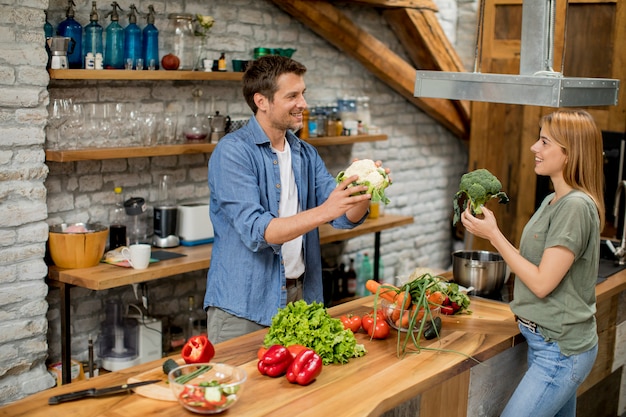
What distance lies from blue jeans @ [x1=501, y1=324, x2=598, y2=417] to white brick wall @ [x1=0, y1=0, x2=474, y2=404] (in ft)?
8.51

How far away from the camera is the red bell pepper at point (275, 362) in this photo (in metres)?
2.71

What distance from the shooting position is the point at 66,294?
4375mm

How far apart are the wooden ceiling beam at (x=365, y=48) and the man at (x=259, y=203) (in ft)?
7.59

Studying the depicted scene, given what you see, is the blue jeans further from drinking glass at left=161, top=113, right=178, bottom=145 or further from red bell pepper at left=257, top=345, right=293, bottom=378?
drinking glass at left=161, top=113, right=178, bottom=145

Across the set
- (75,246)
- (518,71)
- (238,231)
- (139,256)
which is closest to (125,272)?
(139,256)

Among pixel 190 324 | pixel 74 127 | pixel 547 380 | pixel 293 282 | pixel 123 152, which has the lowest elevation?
pixel 190 324

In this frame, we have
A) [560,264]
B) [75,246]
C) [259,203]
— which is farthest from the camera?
[75,246]

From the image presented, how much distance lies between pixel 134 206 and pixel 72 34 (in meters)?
1.06

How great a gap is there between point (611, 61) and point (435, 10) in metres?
1.48

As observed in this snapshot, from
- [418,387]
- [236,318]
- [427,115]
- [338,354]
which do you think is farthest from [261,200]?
[427,115]

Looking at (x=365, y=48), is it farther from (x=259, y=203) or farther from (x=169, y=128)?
(x=259, y=203)

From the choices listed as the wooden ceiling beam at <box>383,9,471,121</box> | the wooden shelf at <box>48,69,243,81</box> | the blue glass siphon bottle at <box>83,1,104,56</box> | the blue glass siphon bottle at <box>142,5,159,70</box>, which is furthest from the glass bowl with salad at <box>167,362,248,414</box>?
the wooden ceiling beam at <box>383,9,471,121</box>

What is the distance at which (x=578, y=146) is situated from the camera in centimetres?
307

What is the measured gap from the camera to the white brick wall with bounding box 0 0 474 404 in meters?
4.20
